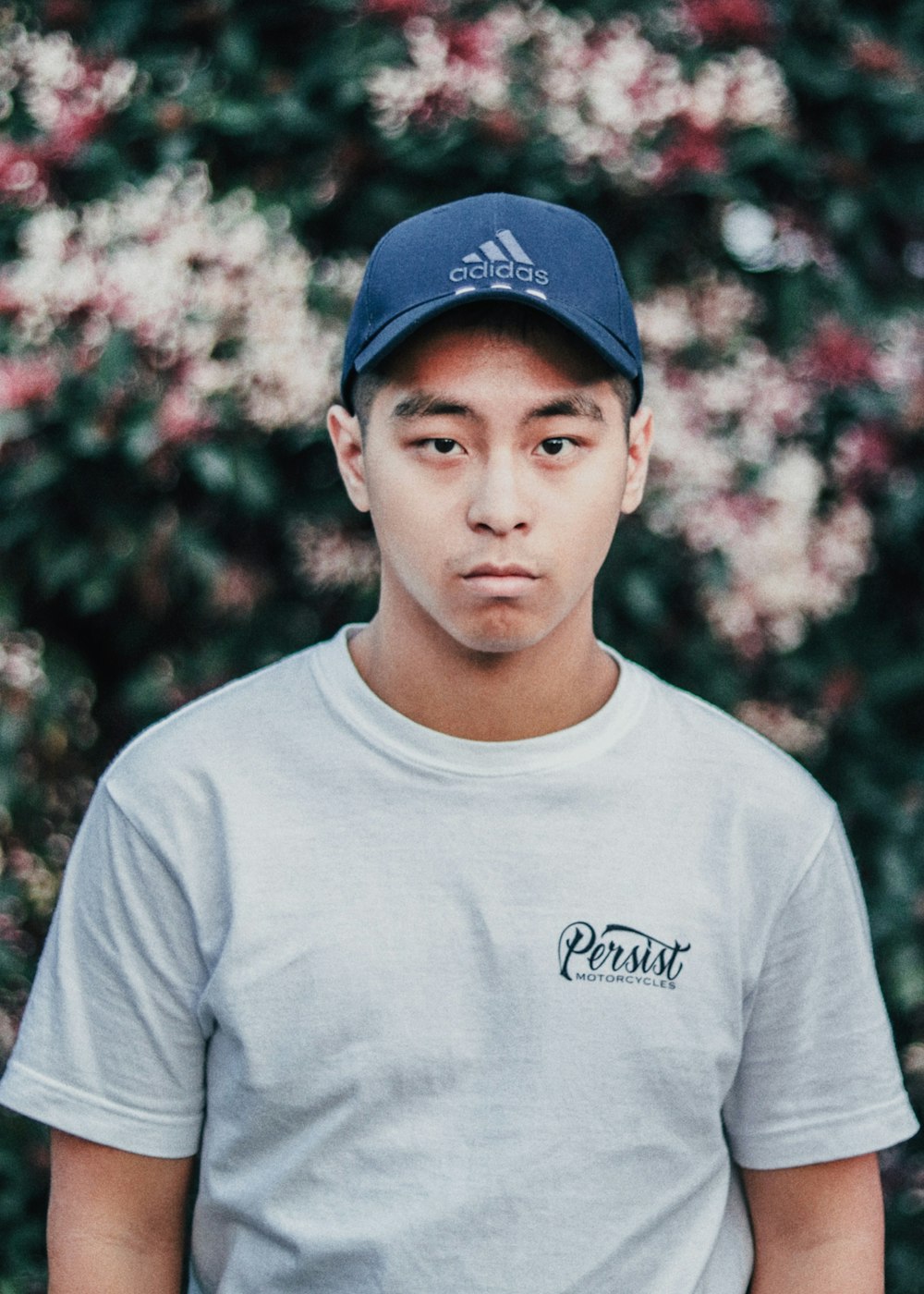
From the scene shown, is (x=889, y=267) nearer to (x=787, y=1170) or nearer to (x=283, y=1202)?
(x=787, y=1170)

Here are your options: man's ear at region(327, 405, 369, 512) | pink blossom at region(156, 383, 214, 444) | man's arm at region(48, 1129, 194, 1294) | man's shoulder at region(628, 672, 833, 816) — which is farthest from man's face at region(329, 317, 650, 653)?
pink blossom at region(156, 383, 214, 444)

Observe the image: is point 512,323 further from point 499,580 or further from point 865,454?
point 865,454

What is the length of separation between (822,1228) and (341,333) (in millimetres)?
1808

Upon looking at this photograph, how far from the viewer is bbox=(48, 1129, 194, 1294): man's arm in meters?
1.79

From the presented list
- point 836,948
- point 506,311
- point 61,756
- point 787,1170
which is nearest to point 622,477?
point 506,311

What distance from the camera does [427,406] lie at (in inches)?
66.6

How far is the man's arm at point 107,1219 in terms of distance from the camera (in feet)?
5.89

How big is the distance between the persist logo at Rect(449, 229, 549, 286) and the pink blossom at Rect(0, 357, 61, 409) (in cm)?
122

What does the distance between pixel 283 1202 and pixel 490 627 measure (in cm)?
70

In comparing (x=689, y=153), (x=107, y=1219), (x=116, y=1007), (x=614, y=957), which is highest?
(x=689, y=153)

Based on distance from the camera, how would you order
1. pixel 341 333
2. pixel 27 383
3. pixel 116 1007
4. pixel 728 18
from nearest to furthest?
pixel 116 1007
pixel 27 383
pixel 341 333
pixel 728 18

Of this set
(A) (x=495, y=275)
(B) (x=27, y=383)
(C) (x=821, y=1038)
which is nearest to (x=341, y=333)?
(B) (x=27, y=383)

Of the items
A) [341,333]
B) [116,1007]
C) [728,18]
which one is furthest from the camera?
[728,18]

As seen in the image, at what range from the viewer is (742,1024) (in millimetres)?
1803
